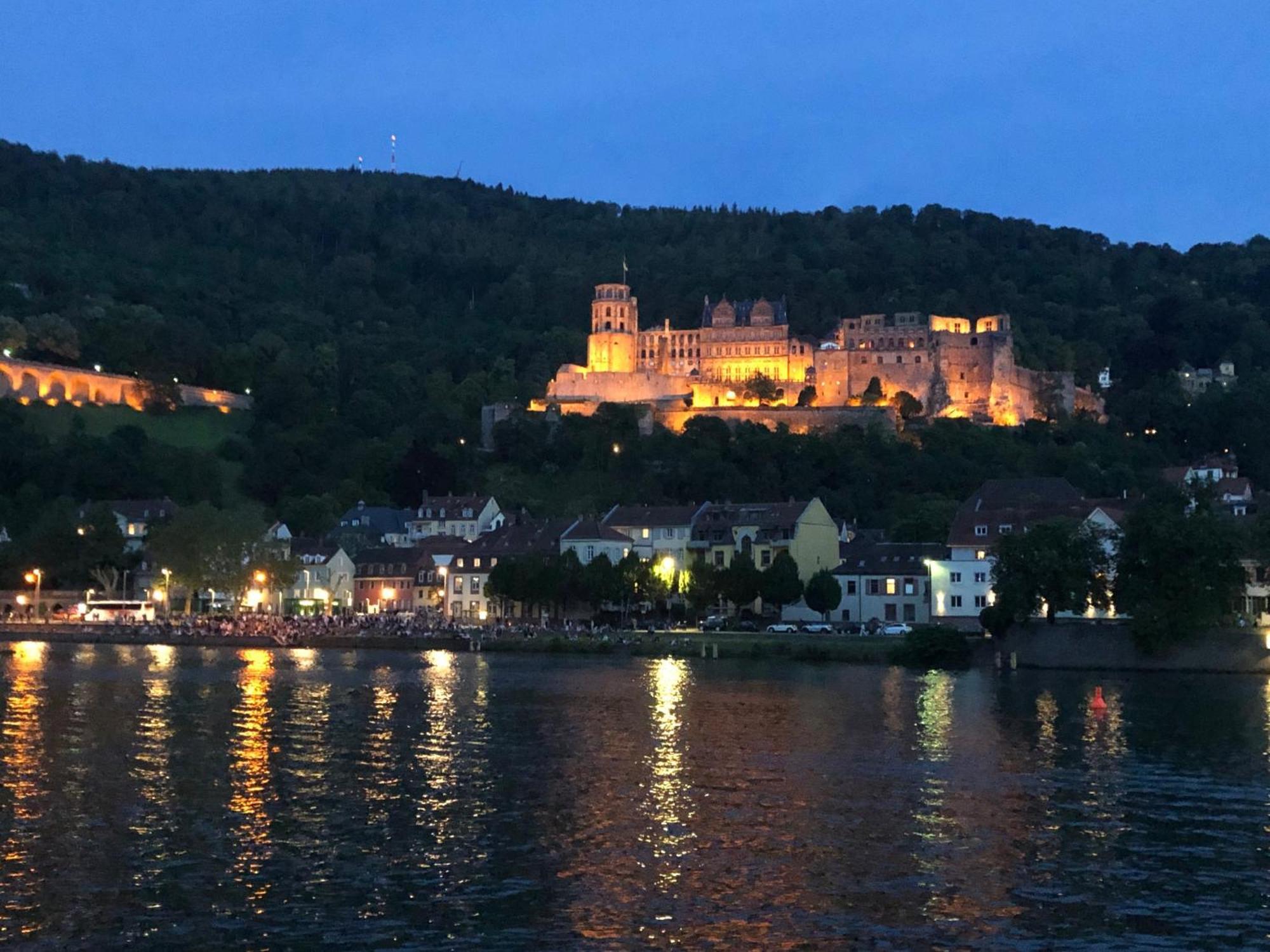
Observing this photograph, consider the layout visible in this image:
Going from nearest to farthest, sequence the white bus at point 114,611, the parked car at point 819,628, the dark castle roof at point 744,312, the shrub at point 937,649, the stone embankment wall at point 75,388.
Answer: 1. the shrub at point 937,649
2. the parked car at point 819,628
3. the white bus at point 114,611
4. the stone embankment wall at point 75,388
5. the dark castle roof at point 744,312

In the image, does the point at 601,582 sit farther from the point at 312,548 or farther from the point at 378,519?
the point at 378,519

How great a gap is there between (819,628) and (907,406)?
62527mm

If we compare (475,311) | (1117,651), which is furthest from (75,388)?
(1117,651)

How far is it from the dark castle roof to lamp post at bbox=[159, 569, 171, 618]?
63785 millimetres

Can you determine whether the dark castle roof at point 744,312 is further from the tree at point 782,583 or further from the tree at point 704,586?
the tree at point 782,583

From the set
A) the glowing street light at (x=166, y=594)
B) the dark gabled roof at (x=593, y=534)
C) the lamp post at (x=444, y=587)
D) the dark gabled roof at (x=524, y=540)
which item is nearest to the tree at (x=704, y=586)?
the dark gabled roof at (x=593, y=534)

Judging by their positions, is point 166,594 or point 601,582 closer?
point 601,582

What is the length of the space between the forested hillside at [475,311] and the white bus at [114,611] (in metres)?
18.1

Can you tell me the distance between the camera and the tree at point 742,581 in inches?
2795

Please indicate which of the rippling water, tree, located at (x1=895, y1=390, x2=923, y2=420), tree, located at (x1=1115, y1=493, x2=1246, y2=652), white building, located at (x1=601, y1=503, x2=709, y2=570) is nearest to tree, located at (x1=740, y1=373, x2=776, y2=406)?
tree, located at (x1=895, y1=390, x2=923, y2=420)

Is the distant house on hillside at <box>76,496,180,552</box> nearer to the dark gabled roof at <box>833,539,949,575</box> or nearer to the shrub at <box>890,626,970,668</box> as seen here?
Answer: the dark gabled roof at <box>833,539,949,575</box>

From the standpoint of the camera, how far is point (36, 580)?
287 feet

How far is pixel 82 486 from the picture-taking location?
106188 mm

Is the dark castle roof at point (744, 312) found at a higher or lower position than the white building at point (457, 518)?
higher
